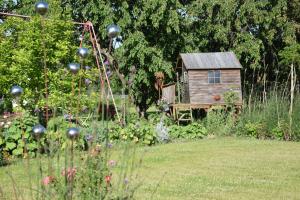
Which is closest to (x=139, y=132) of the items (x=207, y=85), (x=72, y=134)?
(x=207, y=85)

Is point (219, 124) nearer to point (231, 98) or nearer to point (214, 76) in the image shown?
point (231, 98)

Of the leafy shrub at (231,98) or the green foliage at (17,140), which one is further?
the leafy shrub at (231,98)

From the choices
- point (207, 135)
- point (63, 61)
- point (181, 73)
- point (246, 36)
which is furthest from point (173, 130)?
point (246, 36)

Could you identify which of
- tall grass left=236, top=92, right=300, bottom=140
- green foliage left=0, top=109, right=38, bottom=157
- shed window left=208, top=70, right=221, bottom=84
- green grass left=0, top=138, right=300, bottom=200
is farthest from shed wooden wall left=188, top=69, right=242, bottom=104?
green foliage left=0, top=109, right=38, bottom=157

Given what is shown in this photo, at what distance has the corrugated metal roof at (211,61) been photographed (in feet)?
63.5

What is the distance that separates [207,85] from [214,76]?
0.49 m

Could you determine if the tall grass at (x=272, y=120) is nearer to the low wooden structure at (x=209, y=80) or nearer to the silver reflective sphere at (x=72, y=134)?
the low wooden structure at (x=209, y=80)

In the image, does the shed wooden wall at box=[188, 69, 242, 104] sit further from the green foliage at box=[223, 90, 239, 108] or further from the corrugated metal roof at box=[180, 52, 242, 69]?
the green foliage at box=[223, 90, 239, 108]

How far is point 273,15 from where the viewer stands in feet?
69.5

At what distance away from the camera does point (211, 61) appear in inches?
774

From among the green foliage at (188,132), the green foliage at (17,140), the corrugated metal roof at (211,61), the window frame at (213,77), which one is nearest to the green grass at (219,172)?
the green foliage at (17,140)

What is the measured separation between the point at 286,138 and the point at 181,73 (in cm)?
887

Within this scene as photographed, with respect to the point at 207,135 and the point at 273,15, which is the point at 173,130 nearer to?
the point at 207,135

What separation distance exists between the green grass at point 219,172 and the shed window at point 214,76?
23.5ft
